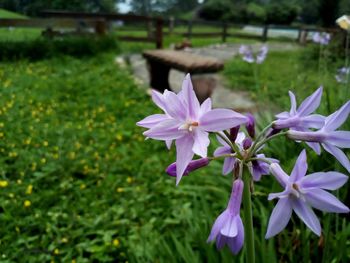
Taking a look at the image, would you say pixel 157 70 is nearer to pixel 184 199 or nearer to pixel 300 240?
pixel 184 199

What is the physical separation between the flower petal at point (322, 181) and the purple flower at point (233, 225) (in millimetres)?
131

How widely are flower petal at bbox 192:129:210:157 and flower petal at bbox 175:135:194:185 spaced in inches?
0.6

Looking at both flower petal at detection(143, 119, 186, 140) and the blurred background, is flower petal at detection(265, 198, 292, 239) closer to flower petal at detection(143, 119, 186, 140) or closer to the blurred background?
flower petal at detection(143, 119, 186, 140)

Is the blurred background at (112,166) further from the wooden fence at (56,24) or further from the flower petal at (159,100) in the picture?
the flower petal at (159,100)

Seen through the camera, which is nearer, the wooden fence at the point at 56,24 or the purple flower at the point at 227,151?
the purple flower at the point at 227,151

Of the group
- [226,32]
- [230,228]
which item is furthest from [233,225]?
[226,32]

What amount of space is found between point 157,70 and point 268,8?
20.7 metres

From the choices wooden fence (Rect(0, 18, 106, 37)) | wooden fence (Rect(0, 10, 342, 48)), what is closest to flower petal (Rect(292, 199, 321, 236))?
wooden fence (Rect(0, 10, 342, 48))

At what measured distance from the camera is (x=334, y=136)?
2.39ft

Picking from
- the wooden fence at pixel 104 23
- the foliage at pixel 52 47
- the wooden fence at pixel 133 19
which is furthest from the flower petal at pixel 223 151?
the wooden fence at pixel 133 19

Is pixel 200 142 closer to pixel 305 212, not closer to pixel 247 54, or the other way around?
pixel 305 212

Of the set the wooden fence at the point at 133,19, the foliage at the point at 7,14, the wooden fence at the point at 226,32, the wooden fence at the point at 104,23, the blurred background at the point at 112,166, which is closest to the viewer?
the blurred background at the point at 112,166

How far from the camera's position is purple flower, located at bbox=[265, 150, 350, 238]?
646 mm

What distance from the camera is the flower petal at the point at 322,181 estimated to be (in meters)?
0.65
